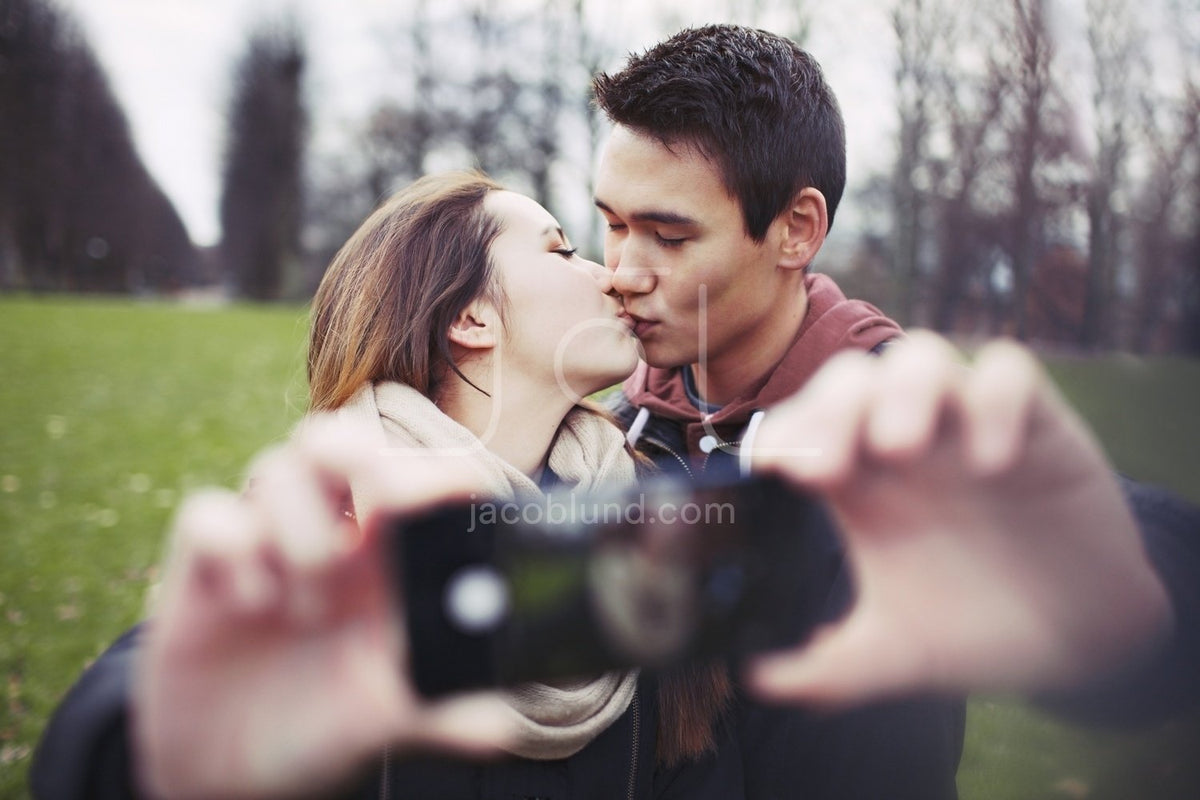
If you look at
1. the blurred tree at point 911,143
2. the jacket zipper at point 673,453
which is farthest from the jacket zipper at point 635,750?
the blurred tree at point 911,143

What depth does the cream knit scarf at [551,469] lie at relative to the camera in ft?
4.13

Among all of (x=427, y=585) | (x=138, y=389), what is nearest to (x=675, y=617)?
(x=427, y=585)

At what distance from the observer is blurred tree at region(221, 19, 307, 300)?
119ft

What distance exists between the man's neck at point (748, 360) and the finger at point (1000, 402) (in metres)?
1.65

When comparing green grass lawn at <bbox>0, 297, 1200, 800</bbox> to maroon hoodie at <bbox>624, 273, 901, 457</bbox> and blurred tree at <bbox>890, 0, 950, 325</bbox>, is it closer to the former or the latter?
maroon hoodie at <bbox>624, 273, 901, 457</bbox>

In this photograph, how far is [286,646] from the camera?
64 centimetres

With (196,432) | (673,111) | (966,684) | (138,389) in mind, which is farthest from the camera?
(138,389)

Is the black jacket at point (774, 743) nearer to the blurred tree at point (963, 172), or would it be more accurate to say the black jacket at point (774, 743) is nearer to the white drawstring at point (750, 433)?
the white drawstring at point (750, 433)

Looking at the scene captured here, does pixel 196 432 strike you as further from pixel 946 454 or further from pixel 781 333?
pixel 946 454

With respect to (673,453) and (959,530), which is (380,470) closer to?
(959,530)

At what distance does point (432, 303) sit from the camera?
1657 mm

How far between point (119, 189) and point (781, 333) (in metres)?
46.2

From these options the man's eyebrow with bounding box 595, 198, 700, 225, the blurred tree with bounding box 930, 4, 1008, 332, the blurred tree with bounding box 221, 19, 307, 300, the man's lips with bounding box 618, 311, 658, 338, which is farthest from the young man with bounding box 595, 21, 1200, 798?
the blurred tree with bounding box 221, 19, 307, 300

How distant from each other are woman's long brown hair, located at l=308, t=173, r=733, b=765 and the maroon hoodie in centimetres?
76
